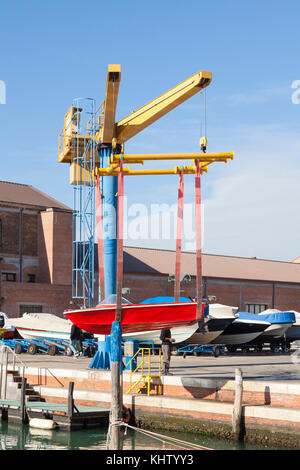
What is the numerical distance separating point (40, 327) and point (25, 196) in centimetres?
1695

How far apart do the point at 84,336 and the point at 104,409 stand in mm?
11664

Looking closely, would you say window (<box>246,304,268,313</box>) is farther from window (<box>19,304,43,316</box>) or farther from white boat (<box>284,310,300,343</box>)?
window (<box>19,304,43,316</box>)

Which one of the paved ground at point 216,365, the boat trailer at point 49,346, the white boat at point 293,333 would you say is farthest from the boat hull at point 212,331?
the white boat at point 293,333

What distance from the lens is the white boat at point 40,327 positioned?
3309 centimetres

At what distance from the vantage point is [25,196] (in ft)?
160

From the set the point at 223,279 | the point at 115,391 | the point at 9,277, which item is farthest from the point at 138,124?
the point at 223,279

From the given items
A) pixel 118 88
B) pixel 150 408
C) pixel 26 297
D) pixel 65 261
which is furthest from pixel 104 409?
pixel 65 261

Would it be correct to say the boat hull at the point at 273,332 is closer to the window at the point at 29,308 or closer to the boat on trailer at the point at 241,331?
the boat on trailer at the point at 241,331

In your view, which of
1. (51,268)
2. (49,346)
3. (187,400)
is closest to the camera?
(187,400)

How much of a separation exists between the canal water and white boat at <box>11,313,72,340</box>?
12.9 metres

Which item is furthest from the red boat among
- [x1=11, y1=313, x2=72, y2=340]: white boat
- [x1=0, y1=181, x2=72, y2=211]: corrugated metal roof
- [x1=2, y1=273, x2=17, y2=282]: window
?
[x1=0, y1=181, x2=72, y2=211]: corrugated metal roof

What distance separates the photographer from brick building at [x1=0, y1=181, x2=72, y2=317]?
44.8m

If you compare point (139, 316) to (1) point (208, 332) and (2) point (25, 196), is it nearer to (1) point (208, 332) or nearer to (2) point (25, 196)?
(1) point (208, 332)

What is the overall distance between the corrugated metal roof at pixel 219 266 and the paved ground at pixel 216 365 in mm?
20592
